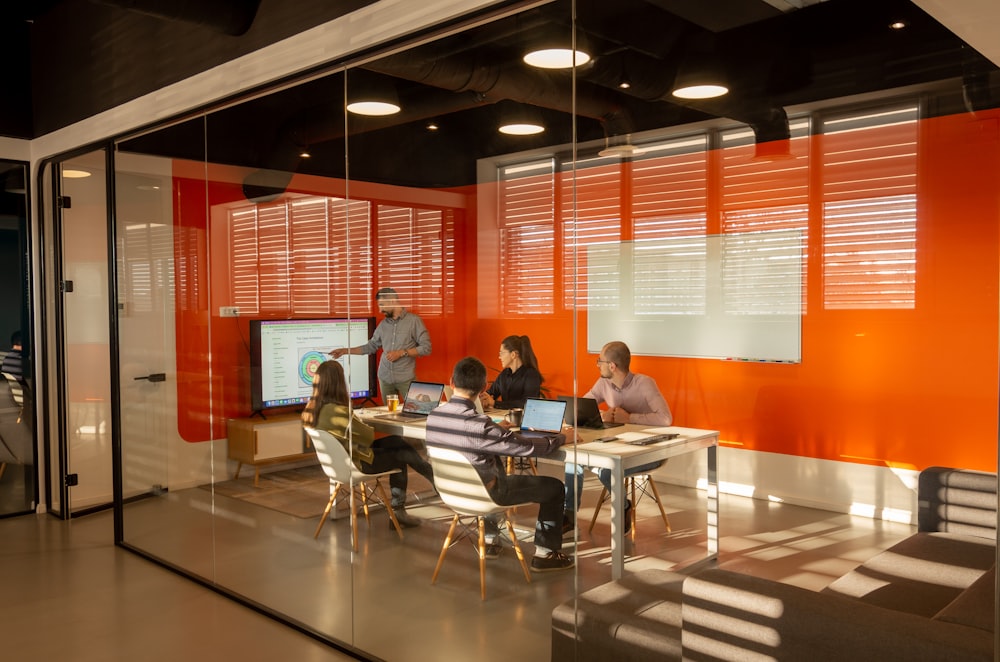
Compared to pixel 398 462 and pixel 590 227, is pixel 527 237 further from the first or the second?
pixel 398 462

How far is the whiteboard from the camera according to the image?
2.30m

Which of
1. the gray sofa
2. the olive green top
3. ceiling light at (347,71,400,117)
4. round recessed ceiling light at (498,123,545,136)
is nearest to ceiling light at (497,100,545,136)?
round recessed ceiling light at (498,123,545,136)

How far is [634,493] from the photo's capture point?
2.68 metres

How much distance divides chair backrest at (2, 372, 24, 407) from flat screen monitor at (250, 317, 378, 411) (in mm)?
3107

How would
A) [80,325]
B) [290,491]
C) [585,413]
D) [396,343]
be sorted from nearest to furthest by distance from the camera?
[585,413], [396,343], [290,491], [80,325]

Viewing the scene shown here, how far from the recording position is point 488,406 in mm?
3033

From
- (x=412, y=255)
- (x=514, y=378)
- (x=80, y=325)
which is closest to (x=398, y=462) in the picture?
(x=514, y=378)

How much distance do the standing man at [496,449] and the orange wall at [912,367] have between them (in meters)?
0.58

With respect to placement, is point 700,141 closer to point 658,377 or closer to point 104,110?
point 658,377

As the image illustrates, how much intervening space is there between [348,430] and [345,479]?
24cm

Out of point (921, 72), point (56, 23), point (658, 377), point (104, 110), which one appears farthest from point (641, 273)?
point (56, 23)

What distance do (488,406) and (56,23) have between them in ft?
16.6

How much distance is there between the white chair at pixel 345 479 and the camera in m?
3.52

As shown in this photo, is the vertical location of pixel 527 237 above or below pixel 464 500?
above
